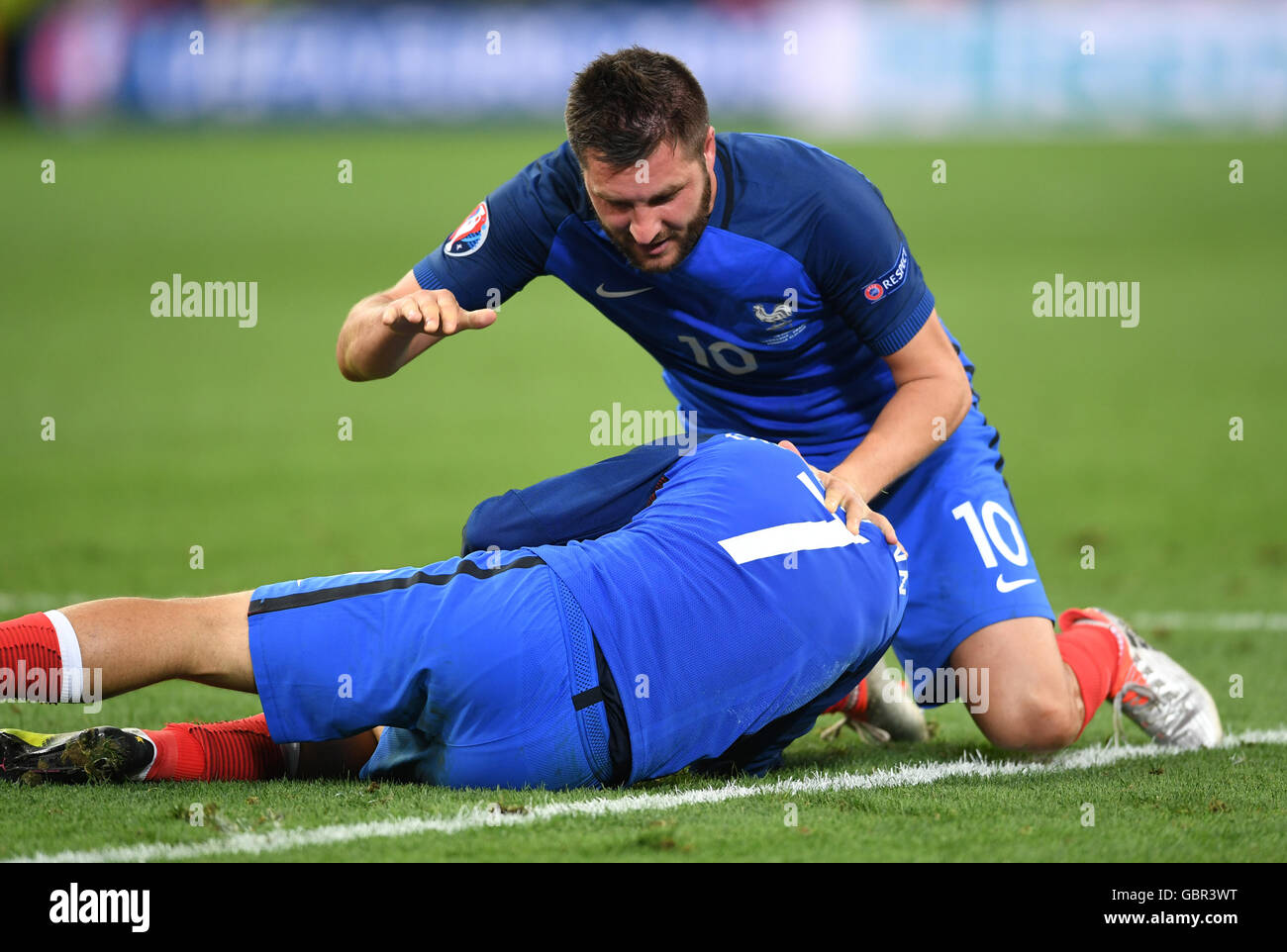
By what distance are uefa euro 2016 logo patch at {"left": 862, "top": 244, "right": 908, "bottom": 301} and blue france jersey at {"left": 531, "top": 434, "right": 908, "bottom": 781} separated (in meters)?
1.01

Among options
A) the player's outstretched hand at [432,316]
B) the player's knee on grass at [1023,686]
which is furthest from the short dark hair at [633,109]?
the player's knee on grass at [1023,686]

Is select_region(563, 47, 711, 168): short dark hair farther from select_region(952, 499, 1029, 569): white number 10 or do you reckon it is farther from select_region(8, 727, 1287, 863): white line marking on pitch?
select_region(8, 727, 1287, 863): white line marking on pitch

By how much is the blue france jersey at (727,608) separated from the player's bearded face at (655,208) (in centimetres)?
91

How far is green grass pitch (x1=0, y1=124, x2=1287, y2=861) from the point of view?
3611 millimetres

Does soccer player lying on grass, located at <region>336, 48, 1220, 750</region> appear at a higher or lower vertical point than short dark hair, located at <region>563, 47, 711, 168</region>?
lower

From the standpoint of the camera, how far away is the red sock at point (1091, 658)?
482cm

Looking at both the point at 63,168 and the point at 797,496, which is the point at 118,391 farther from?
the point at 63,168

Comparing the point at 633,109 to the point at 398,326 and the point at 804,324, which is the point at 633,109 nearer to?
Answer: the point at 398,326

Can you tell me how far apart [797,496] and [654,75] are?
1332 mm

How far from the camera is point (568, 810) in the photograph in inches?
140

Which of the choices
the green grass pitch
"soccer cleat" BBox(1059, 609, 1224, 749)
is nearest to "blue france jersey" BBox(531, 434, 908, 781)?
the green grass pitch

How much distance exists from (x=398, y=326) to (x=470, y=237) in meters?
0.74

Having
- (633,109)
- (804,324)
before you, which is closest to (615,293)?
(804,324)
